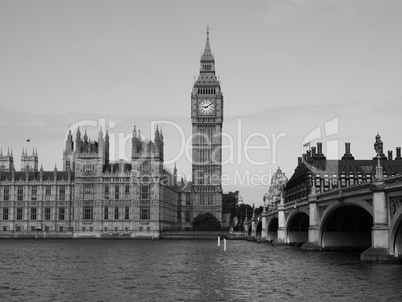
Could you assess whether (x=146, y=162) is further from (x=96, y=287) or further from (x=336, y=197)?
(x=96, y=287)

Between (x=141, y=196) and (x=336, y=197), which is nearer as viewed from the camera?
(x=336, y=197)

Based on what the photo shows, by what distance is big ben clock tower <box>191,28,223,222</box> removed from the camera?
179m

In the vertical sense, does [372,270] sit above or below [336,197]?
below

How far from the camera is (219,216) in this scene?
582ft

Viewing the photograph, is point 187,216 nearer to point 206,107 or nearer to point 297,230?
point 206,107

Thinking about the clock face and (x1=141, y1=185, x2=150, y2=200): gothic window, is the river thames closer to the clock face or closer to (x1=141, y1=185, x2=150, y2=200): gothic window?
(x1=141, y1=185, x2=150, y2=200): gothic window

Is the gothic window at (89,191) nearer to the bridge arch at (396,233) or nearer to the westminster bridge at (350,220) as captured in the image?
the westminster bridge at (350,220)

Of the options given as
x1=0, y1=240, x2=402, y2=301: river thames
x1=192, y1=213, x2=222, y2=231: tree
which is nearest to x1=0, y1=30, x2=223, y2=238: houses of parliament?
x1=192, y1=213, x2=222, y2=231: tree

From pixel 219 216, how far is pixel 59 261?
11263 centimetres

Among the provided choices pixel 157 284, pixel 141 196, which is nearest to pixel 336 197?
pixel 157 284

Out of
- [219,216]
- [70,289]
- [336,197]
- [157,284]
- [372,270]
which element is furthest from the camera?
[219,216]

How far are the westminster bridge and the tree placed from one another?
3398cm

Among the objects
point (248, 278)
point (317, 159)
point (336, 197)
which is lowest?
point (248, 278)

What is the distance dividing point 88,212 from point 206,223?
30.5 metres
